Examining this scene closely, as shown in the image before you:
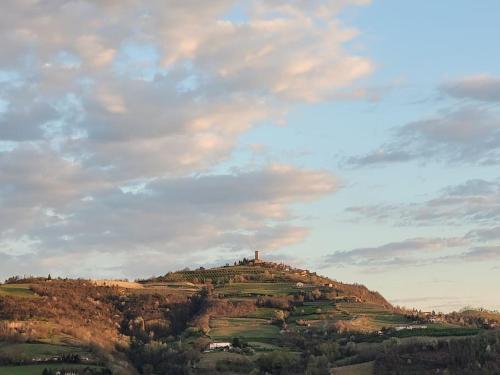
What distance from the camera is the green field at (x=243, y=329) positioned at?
44.8m

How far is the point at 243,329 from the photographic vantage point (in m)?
49.3

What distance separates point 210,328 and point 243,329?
2086 mm

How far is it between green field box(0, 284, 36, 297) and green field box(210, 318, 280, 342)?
13.9 m

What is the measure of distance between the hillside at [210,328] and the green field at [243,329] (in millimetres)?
66

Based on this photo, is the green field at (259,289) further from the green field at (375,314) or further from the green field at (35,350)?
the green field at (35,350)

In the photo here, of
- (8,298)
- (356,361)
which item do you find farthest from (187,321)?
(356,361)

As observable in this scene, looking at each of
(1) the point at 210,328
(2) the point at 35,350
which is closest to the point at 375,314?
(1) the point at 210,328

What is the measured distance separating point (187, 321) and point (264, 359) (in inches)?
990

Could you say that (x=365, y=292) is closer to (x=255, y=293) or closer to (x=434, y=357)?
(x=255, y=293)

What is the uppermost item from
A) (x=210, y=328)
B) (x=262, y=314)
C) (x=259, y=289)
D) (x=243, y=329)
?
(x=259, y=289)

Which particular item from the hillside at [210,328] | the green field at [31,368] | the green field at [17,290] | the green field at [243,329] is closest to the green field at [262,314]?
the hillside at [210,328]

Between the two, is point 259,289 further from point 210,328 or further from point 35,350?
point 35,350

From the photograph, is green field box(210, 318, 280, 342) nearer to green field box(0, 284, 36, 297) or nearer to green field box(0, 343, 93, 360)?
green field box(0, 343, 93, 360)

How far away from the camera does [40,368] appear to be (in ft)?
103
